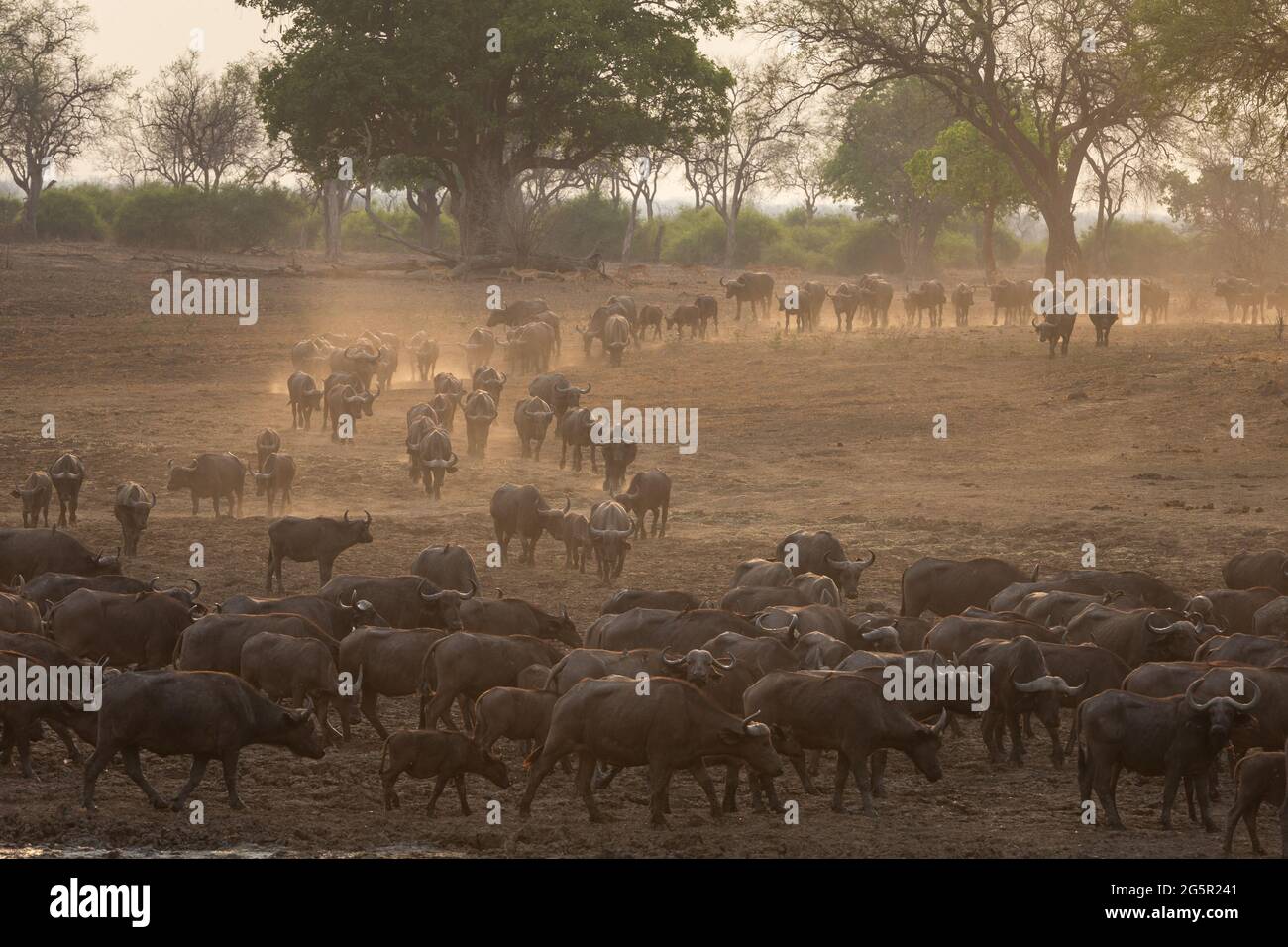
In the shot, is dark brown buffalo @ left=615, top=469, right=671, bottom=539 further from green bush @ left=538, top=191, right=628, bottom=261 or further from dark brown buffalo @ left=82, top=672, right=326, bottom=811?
green bush @ left=538, top=191, right=628, bottom=261

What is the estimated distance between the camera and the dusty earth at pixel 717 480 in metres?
12.1

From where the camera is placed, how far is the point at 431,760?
12.5 meters

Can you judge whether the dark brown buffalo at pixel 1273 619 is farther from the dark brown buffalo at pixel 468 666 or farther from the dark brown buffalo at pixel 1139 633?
the dark brown buffalo at pixel 468 666

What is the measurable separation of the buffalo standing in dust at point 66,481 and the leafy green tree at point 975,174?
37668 millimetres

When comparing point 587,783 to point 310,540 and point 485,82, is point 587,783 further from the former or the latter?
point 485,82

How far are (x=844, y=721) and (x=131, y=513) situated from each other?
468 inches

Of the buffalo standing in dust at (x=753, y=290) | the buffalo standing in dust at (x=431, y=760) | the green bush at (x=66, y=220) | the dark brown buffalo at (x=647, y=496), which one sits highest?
the green bush at (x=66, y=220)

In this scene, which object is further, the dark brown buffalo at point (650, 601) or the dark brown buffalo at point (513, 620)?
the dark brown buffalo at point (650, 601)

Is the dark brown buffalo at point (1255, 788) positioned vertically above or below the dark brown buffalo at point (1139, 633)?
below

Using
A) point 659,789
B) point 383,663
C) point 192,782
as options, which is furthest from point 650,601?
point 192,782

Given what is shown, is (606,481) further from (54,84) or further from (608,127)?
(54,84)

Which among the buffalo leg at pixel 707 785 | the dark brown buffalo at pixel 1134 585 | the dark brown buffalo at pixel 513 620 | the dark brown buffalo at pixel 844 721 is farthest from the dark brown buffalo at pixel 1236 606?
the buffalo leg at pixel 707 785

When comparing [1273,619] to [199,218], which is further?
[199,218]
